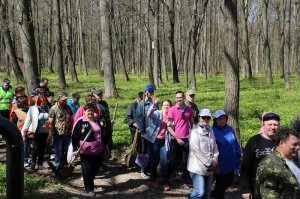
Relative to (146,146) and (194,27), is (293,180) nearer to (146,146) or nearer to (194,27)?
(146,146)

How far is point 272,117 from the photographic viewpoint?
16.1ft

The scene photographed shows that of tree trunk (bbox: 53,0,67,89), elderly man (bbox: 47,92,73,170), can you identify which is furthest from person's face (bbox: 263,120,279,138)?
tree trunk (bbox: 53,0,67,89)

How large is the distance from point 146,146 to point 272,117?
426 cm

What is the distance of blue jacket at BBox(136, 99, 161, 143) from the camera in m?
7.97

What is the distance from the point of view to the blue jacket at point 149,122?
7.97 metres

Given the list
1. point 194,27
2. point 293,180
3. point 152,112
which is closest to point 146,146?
point 152,112

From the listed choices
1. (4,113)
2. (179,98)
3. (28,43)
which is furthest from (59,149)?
(28,43)

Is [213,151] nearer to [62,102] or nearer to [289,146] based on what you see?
[289,146]

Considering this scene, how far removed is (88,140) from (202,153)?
232cm

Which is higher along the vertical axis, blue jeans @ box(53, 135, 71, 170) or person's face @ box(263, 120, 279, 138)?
person's face @ box(263, 120, 279, 138)

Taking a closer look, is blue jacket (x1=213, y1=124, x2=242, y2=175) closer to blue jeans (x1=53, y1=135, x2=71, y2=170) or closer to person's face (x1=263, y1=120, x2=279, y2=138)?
person's face (x1=263, y1=120, x2=279, y2=138)

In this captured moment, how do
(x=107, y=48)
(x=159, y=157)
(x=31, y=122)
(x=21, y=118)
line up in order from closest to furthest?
(x=159, y=157) → (x=31, y=122) → (x=21, y=118) → (x=107, y=48)

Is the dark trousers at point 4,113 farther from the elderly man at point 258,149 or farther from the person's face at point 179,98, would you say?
the elderly man at point 258,149

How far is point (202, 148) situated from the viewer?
238 inches
